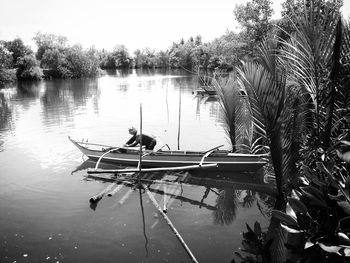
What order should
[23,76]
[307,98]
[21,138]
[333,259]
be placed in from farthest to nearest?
[23,76], [21,138], [307,98], [333,259]

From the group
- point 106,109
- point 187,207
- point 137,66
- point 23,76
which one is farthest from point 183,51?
point 187,207

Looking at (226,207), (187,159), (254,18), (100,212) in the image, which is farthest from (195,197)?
(254,18)

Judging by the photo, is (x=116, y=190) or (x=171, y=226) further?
(x=116, y=190)

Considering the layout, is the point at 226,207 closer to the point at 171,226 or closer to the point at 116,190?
the point at 171,226

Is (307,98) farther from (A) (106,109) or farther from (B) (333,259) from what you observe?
(A) (106,109)

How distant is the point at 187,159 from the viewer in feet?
45.3

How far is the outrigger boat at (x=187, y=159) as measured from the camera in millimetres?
13000

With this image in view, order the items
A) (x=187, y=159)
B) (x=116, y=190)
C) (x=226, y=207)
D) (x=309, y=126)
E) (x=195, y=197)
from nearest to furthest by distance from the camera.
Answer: (x=309, y=126) → (x=226, y=207) → (x=195, y=197) → (x=116, y=190) → (x=187, y=159)

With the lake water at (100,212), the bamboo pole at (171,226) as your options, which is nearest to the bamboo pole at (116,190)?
the lake water at (100,212)

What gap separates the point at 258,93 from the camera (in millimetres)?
6000

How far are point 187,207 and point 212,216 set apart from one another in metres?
1.08

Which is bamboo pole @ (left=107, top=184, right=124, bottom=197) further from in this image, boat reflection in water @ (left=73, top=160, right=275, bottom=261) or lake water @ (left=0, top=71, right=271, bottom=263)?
lake water @ (left=0, top=71, right=271, bottom=263)

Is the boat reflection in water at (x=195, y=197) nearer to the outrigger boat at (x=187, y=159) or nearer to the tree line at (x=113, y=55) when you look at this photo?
the outrigger boat at (x=187, y=159)

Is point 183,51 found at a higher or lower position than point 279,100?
higher
